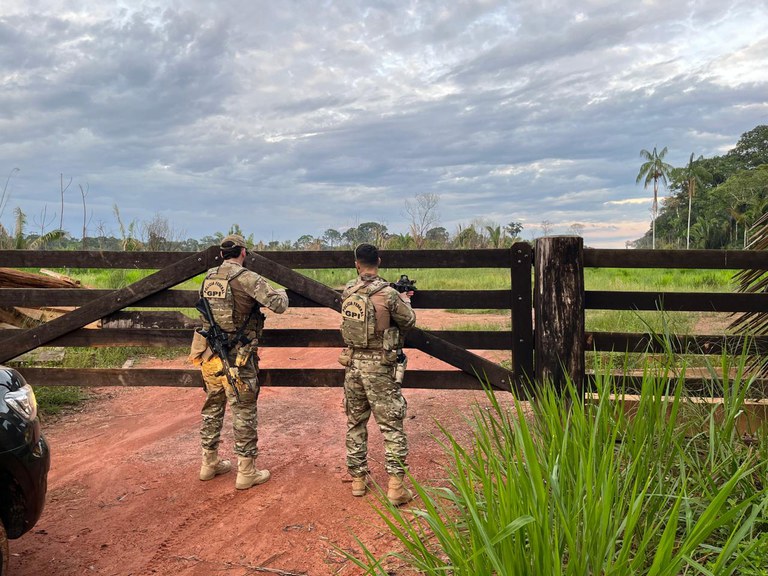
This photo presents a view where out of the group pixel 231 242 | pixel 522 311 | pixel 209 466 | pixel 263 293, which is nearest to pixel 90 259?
pixel 231 242

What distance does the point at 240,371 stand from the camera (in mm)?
4629

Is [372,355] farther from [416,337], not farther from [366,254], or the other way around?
[366,254]

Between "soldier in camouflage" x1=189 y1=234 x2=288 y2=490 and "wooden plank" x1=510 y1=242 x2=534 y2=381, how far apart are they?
1869mm

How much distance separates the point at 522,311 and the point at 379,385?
4.54 feet

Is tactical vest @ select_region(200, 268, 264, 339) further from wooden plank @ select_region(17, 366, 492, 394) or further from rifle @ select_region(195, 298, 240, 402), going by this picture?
wooden plank @ select_region(17, 366, 492, 394)

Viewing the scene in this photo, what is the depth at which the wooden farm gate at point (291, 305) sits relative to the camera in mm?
4867

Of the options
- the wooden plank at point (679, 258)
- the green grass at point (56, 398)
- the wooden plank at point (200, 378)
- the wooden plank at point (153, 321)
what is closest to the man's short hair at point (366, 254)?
the wooden plank at point (200, 378)

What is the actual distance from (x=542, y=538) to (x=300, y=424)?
14.9ft

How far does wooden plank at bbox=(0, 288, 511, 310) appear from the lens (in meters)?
4.88

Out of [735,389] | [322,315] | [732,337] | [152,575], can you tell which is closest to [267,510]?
[152,575]

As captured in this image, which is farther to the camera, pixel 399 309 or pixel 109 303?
pixel 109 303

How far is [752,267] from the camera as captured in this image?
14.9ft

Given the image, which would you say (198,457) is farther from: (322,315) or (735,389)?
(322,315)

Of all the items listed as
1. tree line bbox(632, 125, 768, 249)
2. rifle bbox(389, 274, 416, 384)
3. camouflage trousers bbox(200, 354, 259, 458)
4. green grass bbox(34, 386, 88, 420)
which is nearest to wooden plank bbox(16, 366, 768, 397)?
camouflage trousers bbox(200, 354, 259, 458)
